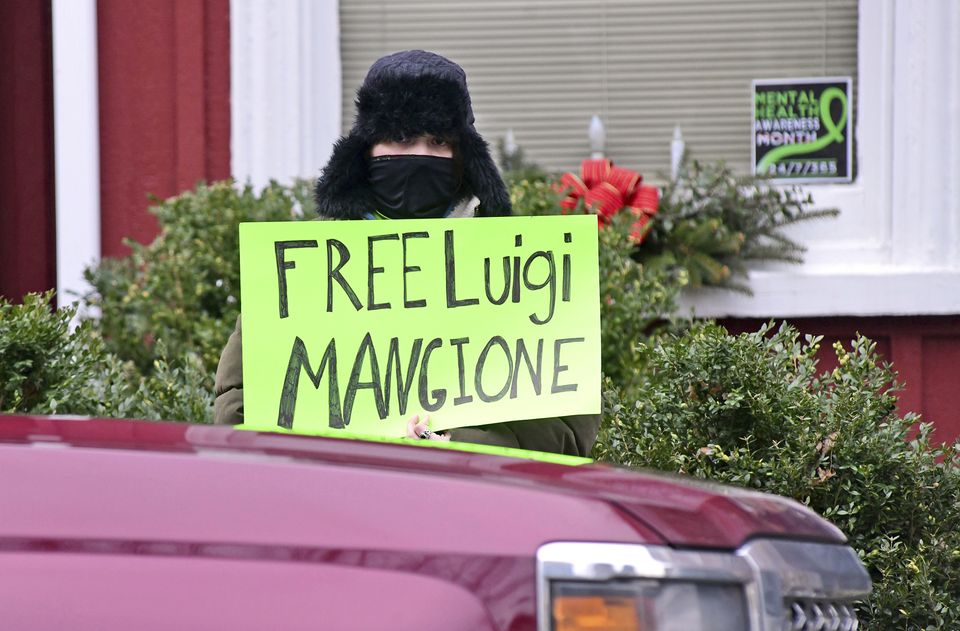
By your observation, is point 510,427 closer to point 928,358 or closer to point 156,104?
point 928,358

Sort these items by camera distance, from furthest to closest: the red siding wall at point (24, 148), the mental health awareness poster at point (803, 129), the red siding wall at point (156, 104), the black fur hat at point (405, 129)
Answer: the red siding wall at point (24, 148)
the red siding wall at point (156, 104)
the mental health awareness poster at point (803, 129)
the black fur hat at point (405, 129)

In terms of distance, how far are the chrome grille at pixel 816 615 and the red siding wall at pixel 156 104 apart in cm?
469

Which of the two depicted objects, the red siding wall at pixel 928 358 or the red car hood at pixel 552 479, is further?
the red siding wall at pixel 928 358

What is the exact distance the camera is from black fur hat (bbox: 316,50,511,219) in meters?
2.80

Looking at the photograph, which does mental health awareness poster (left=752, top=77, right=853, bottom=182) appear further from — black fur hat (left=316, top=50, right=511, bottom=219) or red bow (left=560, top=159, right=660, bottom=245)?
black fur hat (left=316, top=50, right=511, bottom=219)

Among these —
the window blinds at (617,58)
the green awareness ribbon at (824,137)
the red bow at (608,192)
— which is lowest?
the red bow at (608,192)

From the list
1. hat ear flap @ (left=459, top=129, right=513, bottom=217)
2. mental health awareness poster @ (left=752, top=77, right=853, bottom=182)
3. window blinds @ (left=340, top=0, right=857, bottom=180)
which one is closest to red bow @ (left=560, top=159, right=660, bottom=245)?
window blinds @ (left=340, top=0, right=857, bottom=180)

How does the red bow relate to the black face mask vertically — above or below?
above

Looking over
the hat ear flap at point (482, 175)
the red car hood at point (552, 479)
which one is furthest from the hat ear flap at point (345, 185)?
the red car hood at point (552, 479)

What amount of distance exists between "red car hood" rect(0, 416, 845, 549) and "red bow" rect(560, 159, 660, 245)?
11.9ft

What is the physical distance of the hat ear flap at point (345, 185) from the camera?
111 inches

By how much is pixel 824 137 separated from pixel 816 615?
14.7 ft

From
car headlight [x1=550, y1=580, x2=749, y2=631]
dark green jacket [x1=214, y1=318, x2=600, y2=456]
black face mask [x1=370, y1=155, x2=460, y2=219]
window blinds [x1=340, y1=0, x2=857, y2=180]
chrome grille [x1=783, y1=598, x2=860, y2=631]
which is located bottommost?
chrome grille [x1=783, y1=598, x2=860, y2=631]

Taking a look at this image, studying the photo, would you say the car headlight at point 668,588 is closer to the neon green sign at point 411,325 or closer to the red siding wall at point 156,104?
the neon green sign at point 411,325
